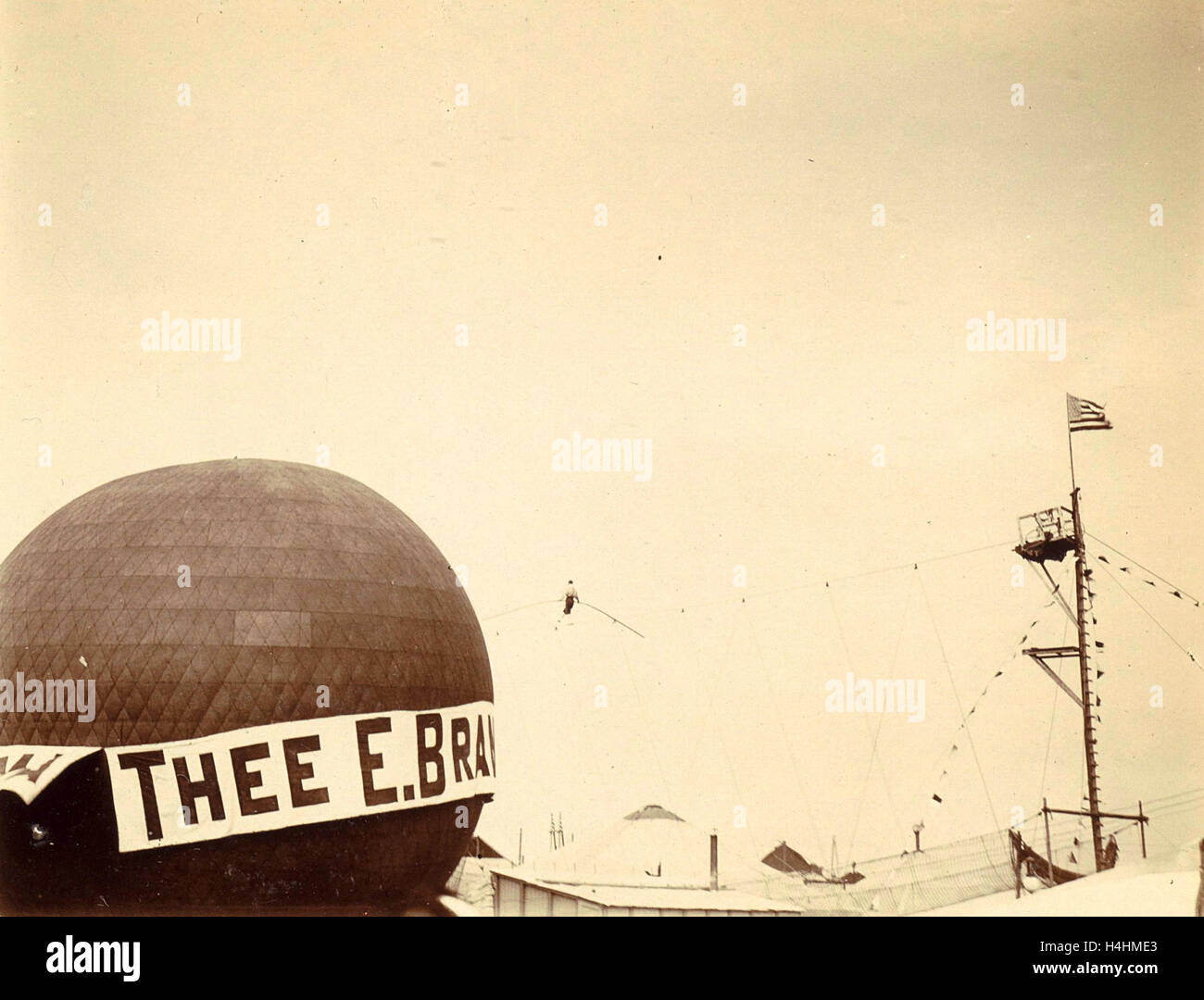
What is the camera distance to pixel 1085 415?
71.0 feet

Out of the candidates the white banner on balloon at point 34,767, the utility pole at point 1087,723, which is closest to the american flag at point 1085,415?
the utility pole at point 1087,723

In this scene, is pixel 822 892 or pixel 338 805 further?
pixel 822 892

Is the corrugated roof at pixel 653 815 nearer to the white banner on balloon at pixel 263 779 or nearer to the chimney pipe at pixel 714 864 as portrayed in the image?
the chimney pipe at pixel 714 864

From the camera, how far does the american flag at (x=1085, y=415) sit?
21.5 meters

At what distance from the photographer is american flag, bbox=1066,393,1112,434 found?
2147 centimetres

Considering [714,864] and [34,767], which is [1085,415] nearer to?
[714,864]

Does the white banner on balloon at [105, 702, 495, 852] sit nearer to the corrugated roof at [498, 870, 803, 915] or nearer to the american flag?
the corrugated roof at [498, 870, 803, 915]
